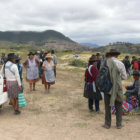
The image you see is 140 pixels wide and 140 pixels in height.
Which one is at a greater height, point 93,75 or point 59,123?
point 93,75

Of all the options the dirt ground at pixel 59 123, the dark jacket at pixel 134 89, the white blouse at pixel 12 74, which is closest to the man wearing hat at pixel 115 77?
the dirt ground at pixel 59 123

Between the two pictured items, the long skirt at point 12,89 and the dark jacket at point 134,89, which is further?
the dark jacket at point 134,89

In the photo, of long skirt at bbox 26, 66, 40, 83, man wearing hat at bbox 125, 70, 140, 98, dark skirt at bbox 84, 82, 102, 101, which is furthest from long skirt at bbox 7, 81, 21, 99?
man wearing hat at bbox 125, 70, 140, 98

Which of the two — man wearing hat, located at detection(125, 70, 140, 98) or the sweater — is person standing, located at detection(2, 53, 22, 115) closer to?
the sweater

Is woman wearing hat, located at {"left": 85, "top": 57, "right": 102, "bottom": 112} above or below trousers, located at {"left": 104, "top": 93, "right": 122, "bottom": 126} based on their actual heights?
above

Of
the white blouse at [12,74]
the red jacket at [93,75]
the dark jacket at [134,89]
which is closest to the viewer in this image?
the white blouse at [12,74]

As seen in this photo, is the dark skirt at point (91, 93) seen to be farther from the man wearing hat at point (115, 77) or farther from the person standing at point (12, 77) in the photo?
the person standing at point (12, 77)

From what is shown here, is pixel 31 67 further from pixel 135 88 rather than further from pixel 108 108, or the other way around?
pixel 108 108

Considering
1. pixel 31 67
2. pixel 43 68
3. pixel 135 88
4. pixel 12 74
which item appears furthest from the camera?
pixel 31 67

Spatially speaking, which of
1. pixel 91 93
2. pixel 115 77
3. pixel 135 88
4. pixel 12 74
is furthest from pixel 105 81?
pixel 12 74

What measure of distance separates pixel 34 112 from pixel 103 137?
102 inches

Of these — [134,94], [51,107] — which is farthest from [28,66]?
[134,94]

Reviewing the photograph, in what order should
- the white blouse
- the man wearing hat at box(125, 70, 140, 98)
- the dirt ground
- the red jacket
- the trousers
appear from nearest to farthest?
the dirt ground, the trousers, the white blouse, the red jacket, the man wearing hat at box(125, 70, 140, 98)

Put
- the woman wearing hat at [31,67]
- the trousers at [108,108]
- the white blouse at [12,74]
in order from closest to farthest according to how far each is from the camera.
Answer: the trousers at [108,108], the white blouse at [12,74], the woman wearing hat at [31,67]
